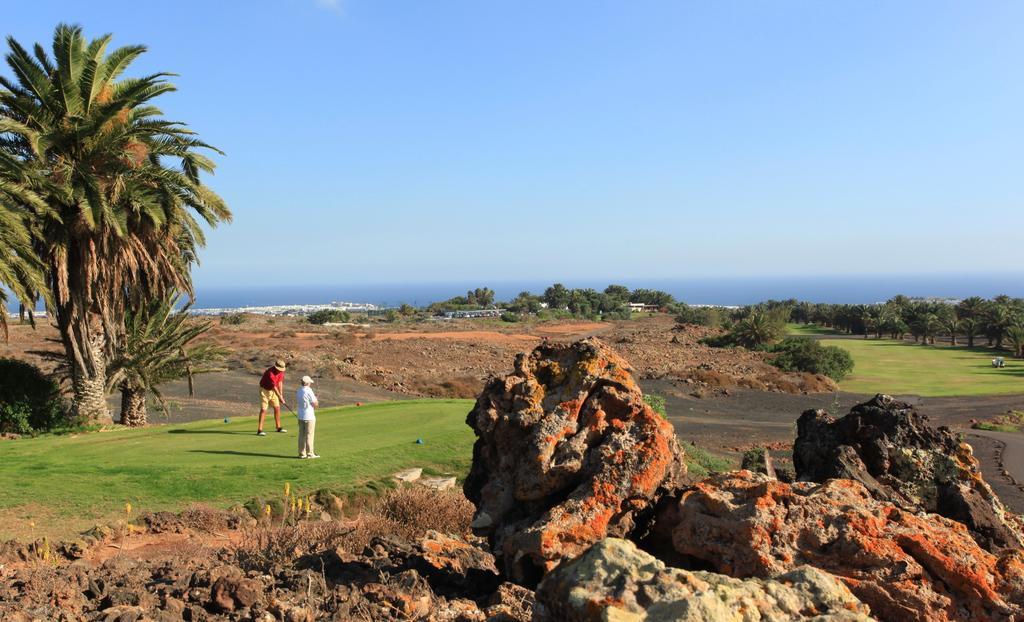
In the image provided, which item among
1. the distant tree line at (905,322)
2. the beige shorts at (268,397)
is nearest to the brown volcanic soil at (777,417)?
the beige shorts at (268,397)

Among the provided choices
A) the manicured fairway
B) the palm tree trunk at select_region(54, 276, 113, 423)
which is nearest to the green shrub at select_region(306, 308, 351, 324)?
the manicured fairway

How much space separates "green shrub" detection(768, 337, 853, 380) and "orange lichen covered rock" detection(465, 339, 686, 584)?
2264 inches

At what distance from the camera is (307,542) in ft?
26.3

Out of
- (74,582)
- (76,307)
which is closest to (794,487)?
(74,582)

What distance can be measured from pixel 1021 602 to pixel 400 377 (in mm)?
42096

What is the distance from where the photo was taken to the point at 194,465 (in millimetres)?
12719

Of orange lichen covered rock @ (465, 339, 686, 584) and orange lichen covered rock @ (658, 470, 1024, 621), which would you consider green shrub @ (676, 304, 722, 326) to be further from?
orange lichen covered rock @ (658, 470, 1024, 621)

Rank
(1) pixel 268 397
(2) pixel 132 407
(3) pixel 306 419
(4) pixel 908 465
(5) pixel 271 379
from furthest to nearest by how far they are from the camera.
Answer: (2) pixel 132 407 → (1) pixel 268 397 → (5) pixel 271 379 → (3) pixel 306 419 → (4) pixel 908 465

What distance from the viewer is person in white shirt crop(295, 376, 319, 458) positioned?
516 inches

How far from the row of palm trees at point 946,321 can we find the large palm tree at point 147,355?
8104 centimetres

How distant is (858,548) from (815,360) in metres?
59.8

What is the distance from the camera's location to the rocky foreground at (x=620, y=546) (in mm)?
4207

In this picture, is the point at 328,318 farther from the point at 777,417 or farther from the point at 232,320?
the point at 777,417

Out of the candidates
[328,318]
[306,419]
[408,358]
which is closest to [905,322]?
[408,358]
